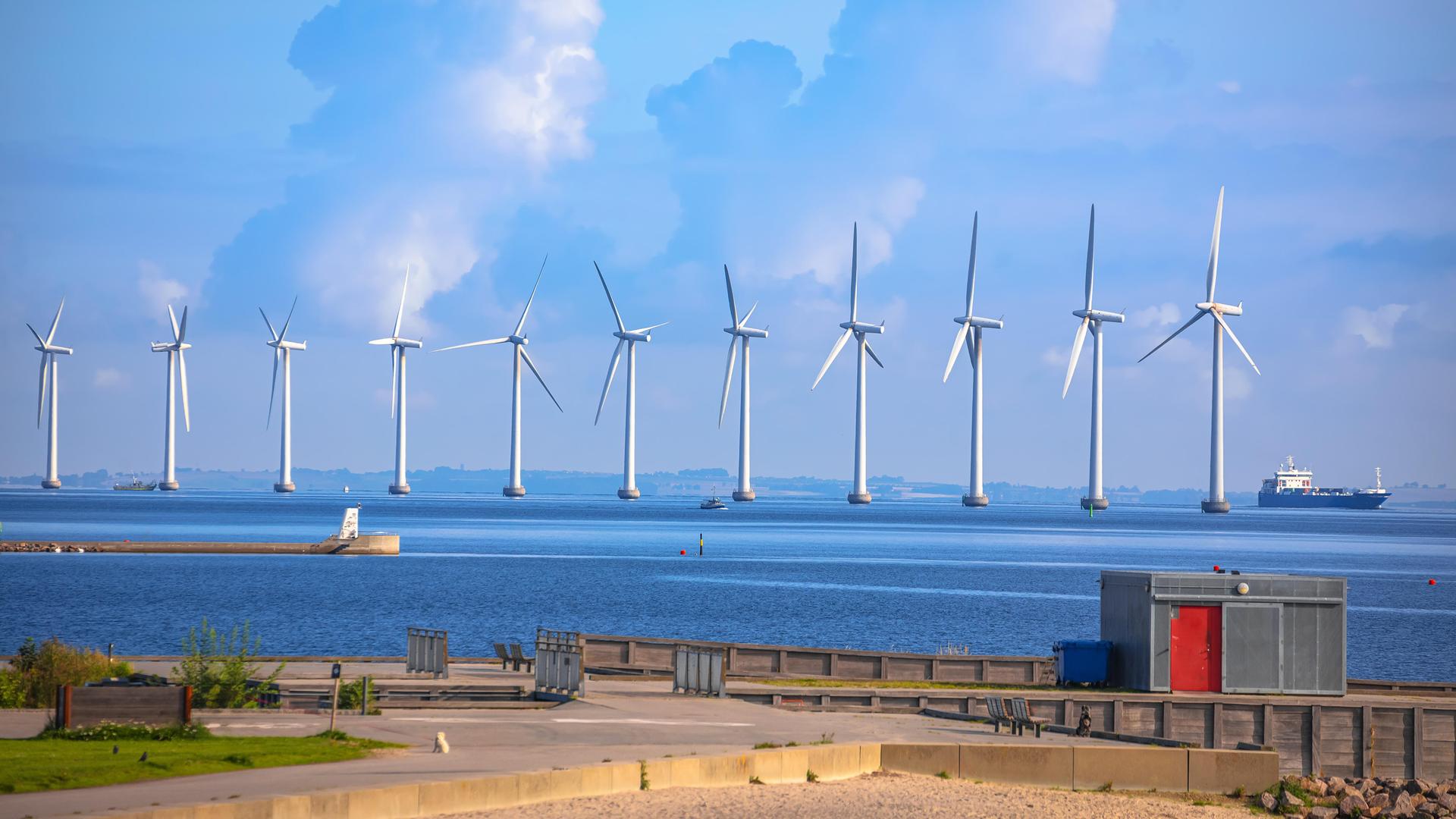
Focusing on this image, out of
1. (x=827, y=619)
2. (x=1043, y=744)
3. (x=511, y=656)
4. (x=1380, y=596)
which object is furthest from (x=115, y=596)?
(x=1380, y=596)

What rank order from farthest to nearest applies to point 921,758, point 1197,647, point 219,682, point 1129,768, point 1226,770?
point 1197,647
point 219,682
point 1226,770
point 1129,768
point 921,758

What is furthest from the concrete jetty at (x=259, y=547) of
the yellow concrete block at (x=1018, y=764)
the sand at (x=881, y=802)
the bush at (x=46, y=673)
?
the sand at (x=881, y=802)

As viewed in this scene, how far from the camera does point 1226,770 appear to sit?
27.9 meters

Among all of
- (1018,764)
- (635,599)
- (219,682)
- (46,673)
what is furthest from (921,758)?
(635,599)

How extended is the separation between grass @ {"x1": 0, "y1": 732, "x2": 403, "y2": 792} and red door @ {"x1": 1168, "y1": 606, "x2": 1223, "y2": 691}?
68.9 ft

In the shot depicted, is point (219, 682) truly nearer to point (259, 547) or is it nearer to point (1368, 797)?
point (1368, 797)

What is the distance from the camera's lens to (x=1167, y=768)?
90.6ft

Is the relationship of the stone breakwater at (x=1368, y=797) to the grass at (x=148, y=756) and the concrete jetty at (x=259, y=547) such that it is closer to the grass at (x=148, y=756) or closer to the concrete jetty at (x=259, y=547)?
the grass at (x=148, y=756)

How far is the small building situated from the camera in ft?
123

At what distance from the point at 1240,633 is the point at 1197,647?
45.9 inches

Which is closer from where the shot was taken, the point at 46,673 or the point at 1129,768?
the point at 1129,768

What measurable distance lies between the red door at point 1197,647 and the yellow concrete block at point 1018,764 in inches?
453

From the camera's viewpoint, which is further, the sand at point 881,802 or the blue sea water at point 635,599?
the blue sea water at point 635,599

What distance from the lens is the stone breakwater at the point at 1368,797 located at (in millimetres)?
31312
